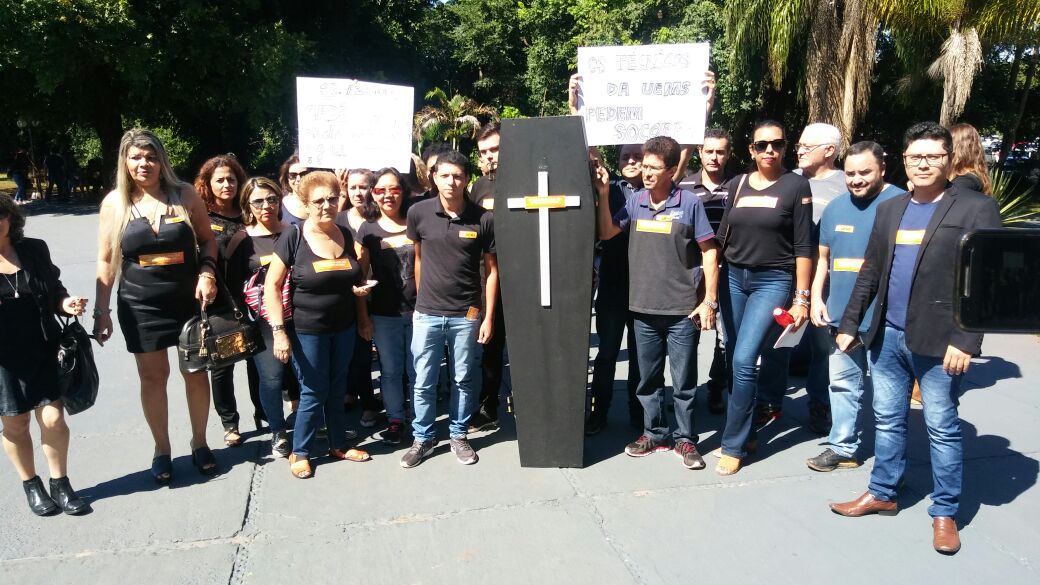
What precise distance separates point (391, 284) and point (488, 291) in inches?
23.8

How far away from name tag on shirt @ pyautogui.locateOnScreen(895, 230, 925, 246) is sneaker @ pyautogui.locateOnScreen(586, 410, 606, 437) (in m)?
2.13

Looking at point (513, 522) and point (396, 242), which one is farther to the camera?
point (396, 242)

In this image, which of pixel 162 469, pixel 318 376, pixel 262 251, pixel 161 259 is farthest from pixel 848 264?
pixel 162 469

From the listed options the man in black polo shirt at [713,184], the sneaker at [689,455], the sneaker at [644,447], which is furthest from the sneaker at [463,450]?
the man in black polo shirt at [713,184]

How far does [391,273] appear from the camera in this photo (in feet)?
14.6

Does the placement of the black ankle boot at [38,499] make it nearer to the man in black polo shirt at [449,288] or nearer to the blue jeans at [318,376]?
the blue jeans at [318,376]

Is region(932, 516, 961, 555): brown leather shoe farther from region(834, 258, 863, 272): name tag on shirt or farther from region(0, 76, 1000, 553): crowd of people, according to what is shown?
region(834, 258, 863, 272): name tag on shirt

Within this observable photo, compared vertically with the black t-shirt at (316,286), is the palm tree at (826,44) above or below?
above

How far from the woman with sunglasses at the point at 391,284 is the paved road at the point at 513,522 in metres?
0.50

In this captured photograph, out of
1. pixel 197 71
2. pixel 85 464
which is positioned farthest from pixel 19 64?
pixel 85 464

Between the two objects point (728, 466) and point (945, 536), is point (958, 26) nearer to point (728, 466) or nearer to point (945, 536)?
point (728, 466)

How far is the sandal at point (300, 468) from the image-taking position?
4.20m

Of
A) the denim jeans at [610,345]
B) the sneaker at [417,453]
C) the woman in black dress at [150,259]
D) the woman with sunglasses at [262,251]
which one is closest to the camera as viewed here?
the woman in black dress at [150,259]

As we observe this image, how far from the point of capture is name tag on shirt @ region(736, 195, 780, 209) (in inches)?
161
